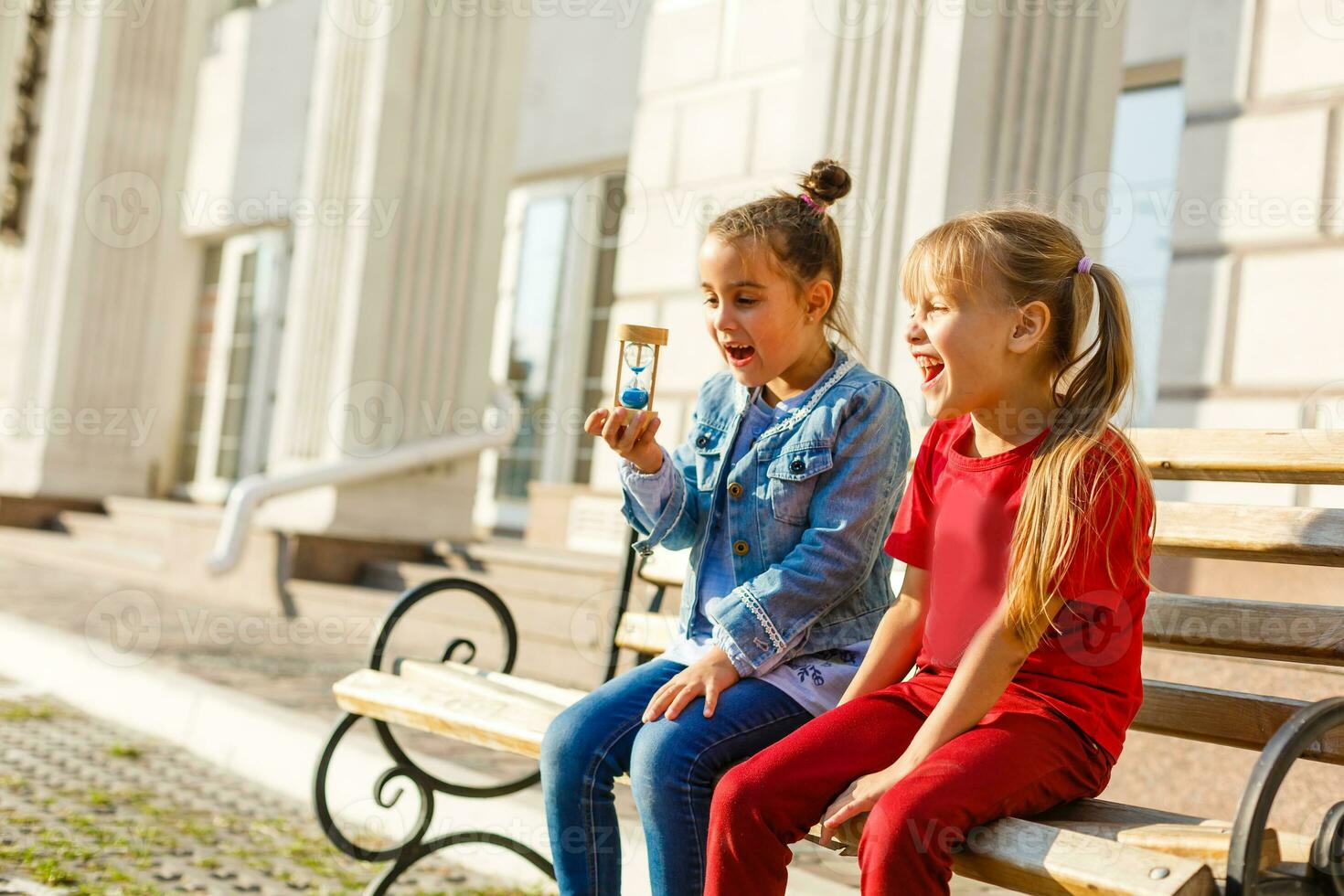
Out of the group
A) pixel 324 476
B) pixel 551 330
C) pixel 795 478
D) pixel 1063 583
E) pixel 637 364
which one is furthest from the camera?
pixel 551 330

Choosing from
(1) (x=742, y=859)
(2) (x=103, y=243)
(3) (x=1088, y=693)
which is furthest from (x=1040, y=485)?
(2) (x=103, y=243)

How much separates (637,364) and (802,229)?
A: 40 cm

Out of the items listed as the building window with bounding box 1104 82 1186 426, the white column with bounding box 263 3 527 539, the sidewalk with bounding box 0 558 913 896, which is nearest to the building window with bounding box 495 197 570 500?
the white column with bounding box 263 3 527 539

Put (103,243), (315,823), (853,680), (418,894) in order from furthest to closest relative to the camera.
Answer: (103,243), (315,823), (418,894), (853,680)

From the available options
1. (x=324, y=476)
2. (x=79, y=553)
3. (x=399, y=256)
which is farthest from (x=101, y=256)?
(x=324, y=476)

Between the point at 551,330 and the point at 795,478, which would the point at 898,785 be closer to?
the point at 795,478

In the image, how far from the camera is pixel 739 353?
221 centimetres

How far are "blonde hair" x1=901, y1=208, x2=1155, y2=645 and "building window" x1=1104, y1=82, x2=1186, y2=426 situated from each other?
361 cm

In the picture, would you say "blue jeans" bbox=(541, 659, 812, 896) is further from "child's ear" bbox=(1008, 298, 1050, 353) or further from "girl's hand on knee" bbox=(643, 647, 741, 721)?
"child's ear" bbox=(1008, 298, 1050, 353)

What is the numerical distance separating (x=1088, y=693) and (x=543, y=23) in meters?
9.01

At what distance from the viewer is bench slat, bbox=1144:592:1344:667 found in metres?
1.88

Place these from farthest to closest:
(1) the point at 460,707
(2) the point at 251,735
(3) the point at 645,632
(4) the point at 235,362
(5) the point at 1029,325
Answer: (4) the point at 235,362 → (2) the point at 251,735 → (3) the point at 645,632 → (1) the point at 460,707 → (5) the point at 1029,325

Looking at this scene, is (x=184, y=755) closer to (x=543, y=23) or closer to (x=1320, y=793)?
(x=1320, y=793)

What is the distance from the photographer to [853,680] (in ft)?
6.63
